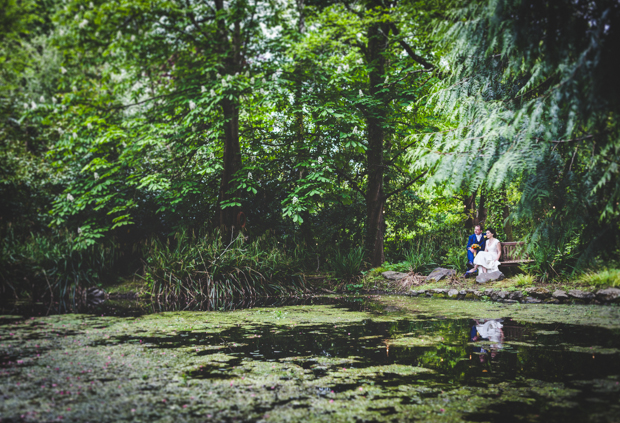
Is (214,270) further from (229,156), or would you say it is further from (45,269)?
(45,269)

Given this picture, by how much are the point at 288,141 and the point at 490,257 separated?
5153 millimetres

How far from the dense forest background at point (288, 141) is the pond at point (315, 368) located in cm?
98

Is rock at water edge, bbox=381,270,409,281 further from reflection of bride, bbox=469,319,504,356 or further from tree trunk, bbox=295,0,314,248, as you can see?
reflection of bride, bbox=469,319,504,356

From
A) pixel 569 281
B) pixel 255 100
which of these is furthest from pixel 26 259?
pixel 569 281

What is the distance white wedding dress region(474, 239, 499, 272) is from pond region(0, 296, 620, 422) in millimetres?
3017

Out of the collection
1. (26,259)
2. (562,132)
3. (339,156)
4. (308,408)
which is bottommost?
(308,408)

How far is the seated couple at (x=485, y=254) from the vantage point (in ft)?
27.3

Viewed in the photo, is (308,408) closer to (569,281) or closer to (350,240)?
(569,281)

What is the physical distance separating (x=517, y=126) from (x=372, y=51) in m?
8.15

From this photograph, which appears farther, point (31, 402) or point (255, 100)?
point (255, 100)

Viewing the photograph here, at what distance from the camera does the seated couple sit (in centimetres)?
832

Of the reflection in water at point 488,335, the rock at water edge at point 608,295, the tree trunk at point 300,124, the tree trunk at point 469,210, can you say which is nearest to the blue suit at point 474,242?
the rock at water edge at point 608,295

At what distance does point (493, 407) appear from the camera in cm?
221

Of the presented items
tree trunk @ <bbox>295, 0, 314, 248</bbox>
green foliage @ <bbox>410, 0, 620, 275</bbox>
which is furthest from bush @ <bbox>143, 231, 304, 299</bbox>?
green foliage @ <bbox>410, 0, 620, 275</bbox>
